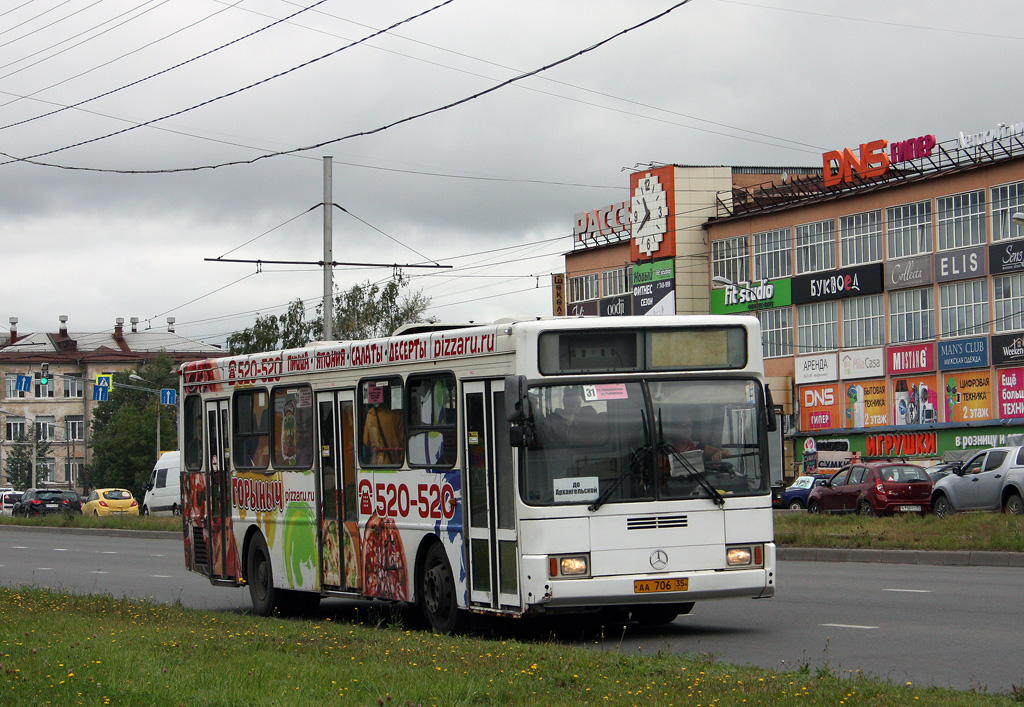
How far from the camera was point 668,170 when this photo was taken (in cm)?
7631

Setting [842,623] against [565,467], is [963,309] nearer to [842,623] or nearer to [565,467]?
[842,623]

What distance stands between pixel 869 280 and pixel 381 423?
5464 cm

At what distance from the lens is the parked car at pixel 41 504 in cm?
6281

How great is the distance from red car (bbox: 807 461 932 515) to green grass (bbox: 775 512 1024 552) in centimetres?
568

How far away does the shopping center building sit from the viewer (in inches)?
2292

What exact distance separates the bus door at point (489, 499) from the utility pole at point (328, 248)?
18.2 metres

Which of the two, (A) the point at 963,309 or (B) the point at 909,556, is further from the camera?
(A) the point at 963,309

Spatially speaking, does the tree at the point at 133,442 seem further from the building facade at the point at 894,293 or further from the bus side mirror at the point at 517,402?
the bus side mirror at the point at 517,402

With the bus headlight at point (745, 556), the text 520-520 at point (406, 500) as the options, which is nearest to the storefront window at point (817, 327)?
the text 520-520 at point (406, 500)

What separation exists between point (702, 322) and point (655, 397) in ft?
2.79

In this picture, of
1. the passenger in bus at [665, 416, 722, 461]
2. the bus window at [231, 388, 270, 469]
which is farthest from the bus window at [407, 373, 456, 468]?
the bus window at [231, 388, 270, 469]

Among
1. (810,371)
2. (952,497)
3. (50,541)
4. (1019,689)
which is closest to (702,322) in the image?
(1019,689)

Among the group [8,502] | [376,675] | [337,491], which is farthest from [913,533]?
[8,502]

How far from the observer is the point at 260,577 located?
15.9 metres
